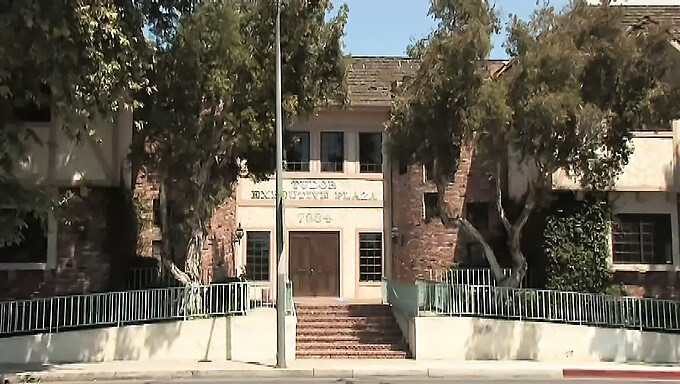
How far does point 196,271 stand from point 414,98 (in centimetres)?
655

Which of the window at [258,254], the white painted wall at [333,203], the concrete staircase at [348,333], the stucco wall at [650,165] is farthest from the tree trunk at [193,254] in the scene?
the stucco wall at [650,165]

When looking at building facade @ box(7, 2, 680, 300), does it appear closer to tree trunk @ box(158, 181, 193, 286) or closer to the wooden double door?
the wooden double door

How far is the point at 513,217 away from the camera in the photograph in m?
19.9

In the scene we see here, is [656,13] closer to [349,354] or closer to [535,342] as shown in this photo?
[535,342]

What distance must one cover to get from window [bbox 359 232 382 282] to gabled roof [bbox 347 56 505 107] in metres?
4.57

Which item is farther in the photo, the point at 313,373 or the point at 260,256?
the point at 260,256

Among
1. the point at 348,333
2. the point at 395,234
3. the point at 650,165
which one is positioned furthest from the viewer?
the point at 395,234

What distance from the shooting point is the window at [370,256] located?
2489 centimetres

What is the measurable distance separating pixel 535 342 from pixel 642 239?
5.56m

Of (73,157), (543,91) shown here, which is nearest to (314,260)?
(73,157)

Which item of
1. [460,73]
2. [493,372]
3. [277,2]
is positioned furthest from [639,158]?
[277,2]

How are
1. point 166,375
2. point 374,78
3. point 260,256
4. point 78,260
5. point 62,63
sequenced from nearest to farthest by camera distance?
point 62,63
point 166,375
point 78,260
point 260,256
point 374,78

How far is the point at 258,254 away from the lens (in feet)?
81.0

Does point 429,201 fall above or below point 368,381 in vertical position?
above
